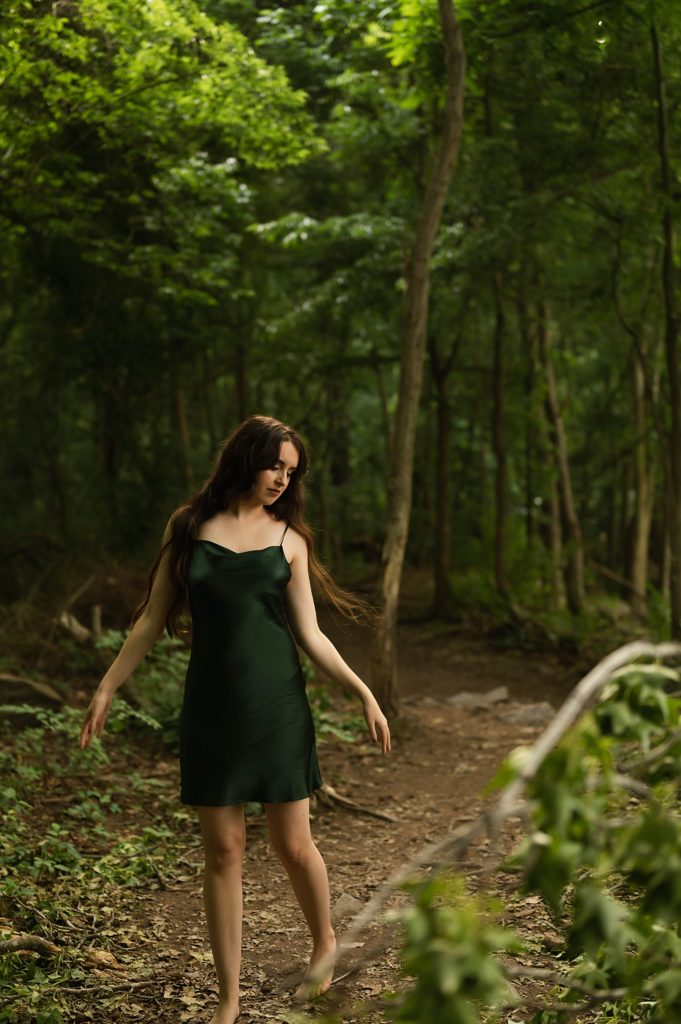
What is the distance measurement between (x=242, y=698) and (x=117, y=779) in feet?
11.1

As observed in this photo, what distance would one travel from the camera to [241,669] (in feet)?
11.6

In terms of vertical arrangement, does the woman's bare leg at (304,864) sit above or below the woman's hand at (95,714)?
below

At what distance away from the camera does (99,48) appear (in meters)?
8.85

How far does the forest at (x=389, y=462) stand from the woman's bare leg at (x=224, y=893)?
375 millimetres

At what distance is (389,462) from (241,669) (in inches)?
259

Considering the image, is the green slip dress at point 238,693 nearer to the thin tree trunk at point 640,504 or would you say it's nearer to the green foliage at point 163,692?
the green foliage at point 163,692

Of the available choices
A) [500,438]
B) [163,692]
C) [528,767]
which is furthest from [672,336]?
[528,767]

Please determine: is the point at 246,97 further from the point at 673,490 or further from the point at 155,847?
the point at 155,847

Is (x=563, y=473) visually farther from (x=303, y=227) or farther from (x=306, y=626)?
(x=306, y=626)

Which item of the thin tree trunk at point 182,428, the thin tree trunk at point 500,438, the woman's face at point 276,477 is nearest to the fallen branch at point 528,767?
the woman's face at point 276,477

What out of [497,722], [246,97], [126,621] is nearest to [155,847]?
[497,722]

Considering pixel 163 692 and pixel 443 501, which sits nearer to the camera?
pixel 163 692

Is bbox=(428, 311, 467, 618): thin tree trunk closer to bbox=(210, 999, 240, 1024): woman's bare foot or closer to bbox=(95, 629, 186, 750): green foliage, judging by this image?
bbox=(95, 629, 186, 750): green foliage

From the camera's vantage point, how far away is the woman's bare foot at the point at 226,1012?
3.48m
